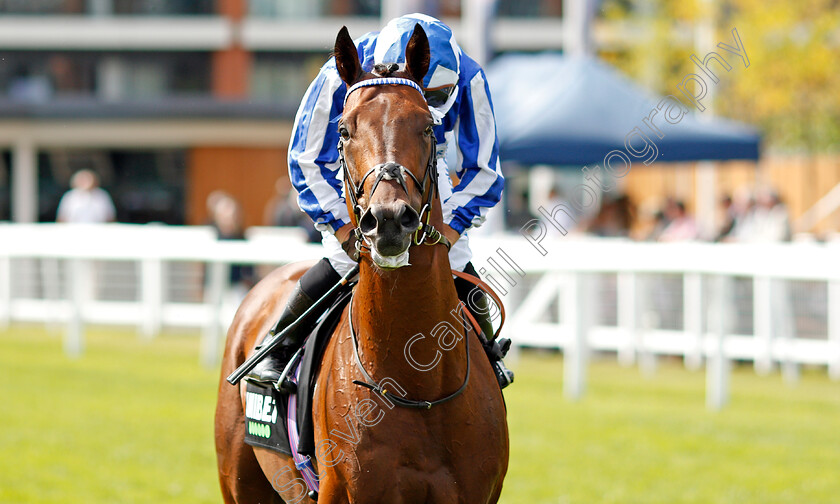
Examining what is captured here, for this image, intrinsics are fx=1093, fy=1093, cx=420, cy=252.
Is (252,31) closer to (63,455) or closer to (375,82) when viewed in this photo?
(63,455)

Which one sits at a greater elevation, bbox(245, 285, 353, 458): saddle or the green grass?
bbox(245, 285, 353, 458): saddle

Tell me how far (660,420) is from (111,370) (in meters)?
5.26

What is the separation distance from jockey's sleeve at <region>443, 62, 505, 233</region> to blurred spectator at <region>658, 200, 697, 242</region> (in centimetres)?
886

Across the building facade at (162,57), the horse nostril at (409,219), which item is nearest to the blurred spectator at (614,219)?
the horse nostril at (409,219)

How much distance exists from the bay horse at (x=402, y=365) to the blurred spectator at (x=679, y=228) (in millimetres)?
9187

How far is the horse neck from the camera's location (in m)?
2.99

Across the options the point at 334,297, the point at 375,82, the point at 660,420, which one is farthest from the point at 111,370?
the point at 375,82

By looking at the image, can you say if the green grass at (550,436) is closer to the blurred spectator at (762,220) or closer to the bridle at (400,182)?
the blurred spectator at (762,220)

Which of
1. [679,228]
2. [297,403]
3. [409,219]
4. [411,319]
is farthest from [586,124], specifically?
[409,219]

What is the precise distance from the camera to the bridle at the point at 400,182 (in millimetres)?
2734

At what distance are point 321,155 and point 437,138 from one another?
373 mm

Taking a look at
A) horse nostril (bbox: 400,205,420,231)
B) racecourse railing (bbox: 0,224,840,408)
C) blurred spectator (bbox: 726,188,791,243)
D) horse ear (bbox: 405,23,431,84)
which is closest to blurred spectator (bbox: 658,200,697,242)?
blurred spectator (bbox: 726,188,791,243)

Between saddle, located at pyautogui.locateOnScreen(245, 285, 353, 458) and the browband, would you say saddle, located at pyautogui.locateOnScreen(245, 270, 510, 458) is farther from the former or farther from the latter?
the browband

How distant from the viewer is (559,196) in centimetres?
1392
